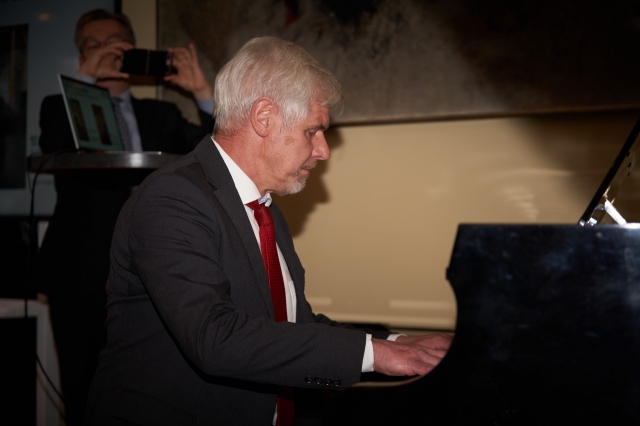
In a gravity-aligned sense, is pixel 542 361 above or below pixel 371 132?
below

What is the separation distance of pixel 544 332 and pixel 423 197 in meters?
1.38

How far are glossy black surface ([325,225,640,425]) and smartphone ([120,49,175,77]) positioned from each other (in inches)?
65.1

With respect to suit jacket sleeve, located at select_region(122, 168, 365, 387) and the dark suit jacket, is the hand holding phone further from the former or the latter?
suit jacket sleeve, located at select_region(122, 168, 365, 387)

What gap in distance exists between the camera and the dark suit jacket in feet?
3.06

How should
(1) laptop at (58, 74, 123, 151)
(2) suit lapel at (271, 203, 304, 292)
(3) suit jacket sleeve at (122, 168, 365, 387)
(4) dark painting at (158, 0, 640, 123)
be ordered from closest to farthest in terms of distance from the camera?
(3) suit jacket sleeve at (122, 168, 365, 387)
(2) suit lapel at (271, 203, 304, 292)
(1) laptop at (58, 74, 123, 151)
(4) dark painting at (158, 0, 640, 123)

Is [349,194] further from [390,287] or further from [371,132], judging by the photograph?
[390,287]

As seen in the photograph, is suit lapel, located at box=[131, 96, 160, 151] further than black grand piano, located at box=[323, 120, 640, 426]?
Yes

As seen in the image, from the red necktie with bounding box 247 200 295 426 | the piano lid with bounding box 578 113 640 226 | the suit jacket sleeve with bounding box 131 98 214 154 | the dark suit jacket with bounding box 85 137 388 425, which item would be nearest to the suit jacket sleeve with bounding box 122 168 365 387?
the dark suit jacket with bounding box 85 137 388 425

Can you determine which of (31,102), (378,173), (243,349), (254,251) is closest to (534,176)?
(378,173)

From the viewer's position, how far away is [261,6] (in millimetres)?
2301

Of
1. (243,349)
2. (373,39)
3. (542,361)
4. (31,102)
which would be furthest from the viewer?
(31,102)

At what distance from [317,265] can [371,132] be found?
1.96ft

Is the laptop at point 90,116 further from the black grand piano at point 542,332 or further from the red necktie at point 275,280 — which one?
the black grand piano at point 542,332

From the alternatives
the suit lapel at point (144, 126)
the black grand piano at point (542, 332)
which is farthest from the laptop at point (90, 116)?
the black grand piano at point (542, 332)
